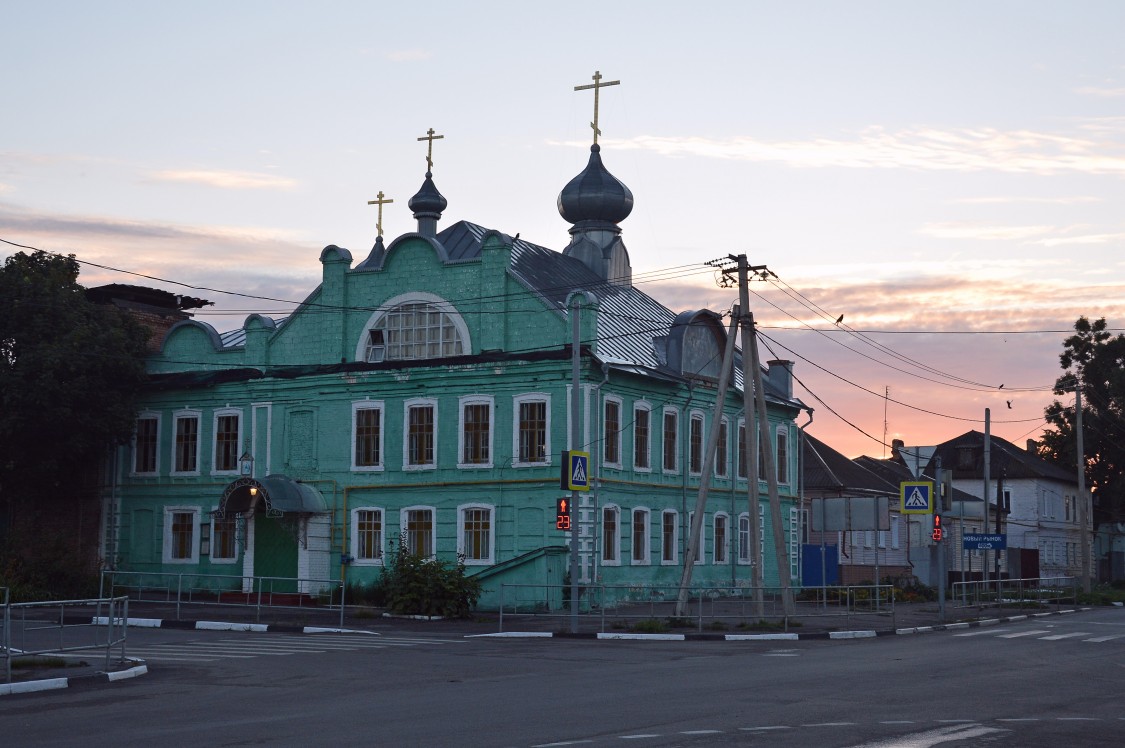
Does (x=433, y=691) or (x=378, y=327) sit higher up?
(x=378, y=327)

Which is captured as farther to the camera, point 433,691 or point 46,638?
point 46,638

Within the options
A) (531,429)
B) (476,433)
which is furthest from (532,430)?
(476,433)

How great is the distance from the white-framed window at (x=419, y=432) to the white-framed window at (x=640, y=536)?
6.19 m

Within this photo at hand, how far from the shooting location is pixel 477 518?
3969 centimetres

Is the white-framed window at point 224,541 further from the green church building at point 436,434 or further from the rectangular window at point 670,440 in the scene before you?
the rectangular window at point 670,440

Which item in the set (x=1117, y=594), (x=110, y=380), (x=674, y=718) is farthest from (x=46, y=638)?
(x=1117, y=594)

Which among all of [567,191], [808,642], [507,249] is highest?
[567,191]

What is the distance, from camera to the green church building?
39.1 meters

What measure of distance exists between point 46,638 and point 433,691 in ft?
23.9

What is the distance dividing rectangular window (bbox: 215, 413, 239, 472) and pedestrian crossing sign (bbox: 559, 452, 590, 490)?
55.8 feet

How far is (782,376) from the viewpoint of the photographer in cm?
5047

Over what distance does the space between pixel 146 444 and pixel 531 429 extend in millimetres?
14409

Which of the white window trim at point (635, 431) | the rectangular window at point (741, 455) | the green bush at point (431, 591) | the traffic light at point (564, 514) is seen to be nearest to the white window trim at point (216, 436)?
the green bush at point (431, 591)

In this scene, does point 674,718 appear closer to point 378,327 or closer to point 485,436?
point 485,436
